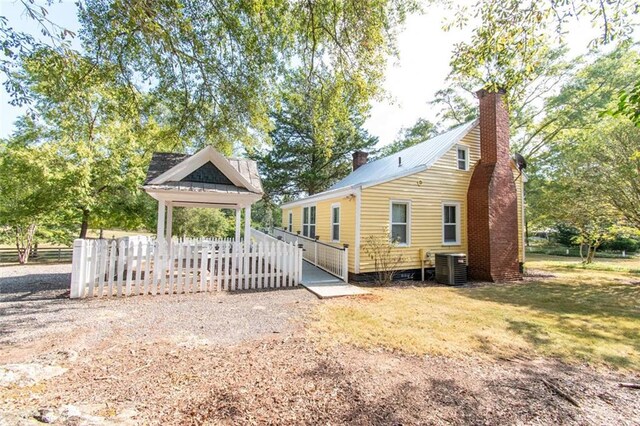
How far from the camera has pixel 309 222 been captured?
585 inches

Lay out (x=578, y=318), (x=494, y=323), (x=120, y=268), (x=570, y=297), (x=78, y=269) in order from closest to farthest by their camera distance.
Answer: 1. (x=494, y=323)
2. (x=578, y=318)
3. (x=78, y=269)
4. (x=120, y=268)
5. (x=570, y=297)

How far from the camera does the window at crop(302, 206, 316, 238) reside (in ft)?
47.4

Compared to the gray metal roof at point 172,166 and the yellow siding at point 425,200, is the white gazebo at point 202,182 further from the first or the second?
the yellow siding at point 425,200

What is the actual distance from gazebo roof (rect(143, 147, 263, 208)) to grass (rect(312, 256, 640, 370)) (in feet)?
14.8

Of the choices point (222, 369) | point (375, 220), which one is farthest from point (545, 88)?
point (222, 369)

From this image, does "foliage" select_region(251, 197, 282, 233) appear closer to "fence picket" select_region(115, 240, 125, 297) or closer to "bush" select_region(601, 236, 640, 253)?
"fence picket" select_region(115, 240, 125, 297)

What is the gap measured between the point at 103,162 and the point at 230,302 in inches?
483

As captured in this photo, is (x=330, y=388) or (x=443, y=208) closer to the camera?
(x=330, y=388)

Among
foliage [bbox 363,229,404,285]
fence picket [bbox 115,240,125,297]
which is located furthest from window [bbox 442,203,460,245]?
fence picket [bbox 115,240,125,297]

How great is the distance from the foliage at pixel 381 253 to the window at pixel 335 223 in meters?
1.84

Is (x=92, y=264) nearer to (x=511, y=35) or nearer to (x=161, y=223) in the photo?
(x=161, y=223)

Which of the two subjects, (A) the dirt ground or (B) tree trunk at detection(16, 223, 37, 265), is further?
(B) tree trunk at detection(16, 223, 37, 265)

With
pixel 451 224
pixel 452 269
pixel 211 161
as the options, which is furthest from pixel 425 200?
pixel 211 161

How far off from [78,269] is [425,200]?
34.9 feet
